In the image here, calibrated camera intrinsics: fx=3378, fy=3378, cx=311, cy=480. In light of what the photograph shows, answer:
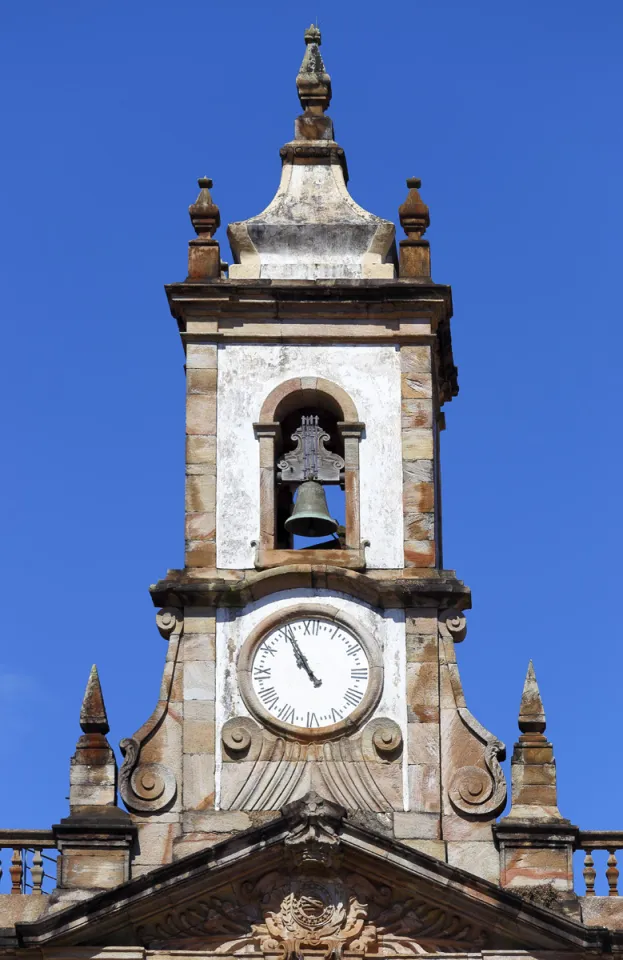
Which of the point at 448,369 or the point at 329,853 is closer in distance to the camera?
the point at 329,853

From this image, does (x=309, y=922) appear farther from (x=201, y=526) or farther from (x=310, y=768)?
(x=201, y=526)

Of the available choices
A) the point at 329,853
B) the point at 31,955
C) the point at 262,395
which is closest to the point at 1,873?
the point at 31,955

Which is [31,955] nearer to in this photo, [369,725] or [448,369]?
[369,725]

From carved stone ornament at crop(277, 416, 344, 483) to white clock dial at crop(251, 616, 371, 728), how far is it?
5.36 ft

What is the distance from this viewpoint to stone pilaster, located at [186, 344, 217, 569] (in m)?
32.1

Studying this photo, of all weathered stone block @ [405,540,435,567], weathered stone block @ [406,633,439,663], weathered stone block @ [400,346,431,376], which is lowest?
weathered stone block @ [406,633,439,663]

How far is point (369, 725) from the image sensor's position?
3133cm

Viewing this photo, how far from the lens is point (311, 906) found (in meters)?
30.1

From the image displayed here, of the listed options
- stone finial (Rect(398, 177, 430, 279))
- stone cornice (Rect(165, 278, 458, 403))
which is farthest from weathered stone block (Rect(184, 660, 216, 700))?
stone finial (Rect(398, 177, 430, 279))

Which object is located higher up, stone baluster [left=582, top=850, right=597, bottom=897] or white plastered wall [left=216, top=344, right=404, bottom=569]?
white plastered wall [left=216, top=344, right=404, bottom=569]

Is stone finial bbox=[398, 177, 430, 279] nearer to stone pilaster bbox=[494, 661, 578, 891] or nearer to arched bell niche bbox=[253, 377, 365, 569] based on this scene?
arched bell niche bbox=[253, 377, 365, 569]

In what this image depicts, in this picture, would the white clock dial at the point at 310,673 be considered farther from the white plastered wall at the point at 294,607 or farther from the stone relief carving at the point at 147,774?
the stone relief carving at the point at 147,774

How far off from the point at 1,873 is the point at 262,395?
5410mm

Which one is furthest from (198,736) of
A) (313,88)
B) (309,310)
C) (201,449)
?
(313,88)
